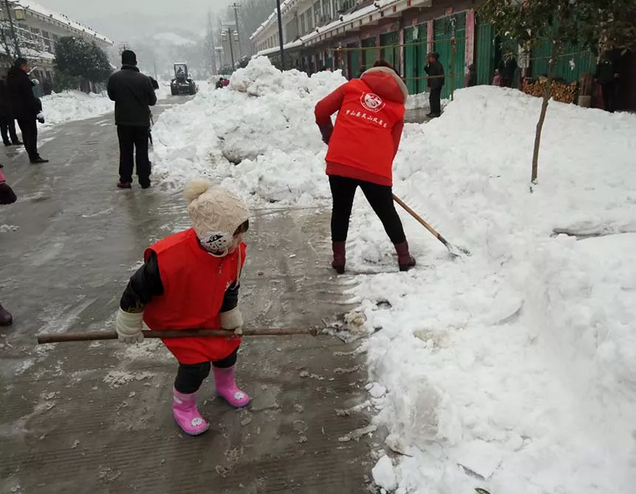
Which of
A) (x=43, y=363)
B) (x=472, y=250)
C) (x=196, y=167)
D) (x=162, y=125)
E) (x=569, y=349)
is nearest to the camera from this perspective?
(x=569, y=349)

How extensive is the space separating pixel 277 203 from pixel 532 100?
4983 millimetres

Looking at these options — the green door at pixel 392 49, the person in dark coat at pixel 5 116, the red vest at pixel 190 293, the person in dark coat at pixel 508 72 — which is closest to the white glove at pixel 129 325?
the red vest at pixel 190 293

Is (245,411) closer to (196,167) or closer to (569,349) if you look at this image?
(569,349)

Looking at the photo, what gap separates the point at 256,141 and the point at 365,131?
473 cm

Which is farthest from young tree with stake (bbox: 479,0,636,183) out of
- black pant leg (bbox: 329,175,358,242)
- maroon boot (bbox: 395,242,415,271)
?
black pant leg (bbox: 329,175,358,242)

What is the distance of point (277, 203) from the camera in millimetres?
6344

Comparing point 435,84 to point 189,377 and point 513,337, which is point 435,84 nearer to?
point 513,337

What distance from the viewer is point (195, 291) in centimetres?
233

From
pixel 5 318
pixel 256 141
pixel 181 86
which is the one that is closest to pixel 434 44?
pixel 256 141

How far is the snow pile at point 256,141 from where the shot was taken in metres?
6.60

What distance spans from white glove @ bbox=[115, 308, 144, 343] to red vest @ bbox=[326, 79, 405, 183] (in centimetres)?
201

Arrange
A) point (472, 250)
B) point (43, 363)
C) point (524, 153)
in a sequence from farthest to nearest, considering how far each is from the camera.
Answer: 1. point (524, 153)
2. point (472, 250)
3. point (43, 363)

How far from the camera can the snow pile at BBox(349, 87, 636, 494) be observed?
2.05 meters

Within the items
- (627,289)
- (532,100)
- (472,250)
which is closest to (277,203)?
(472,250)
